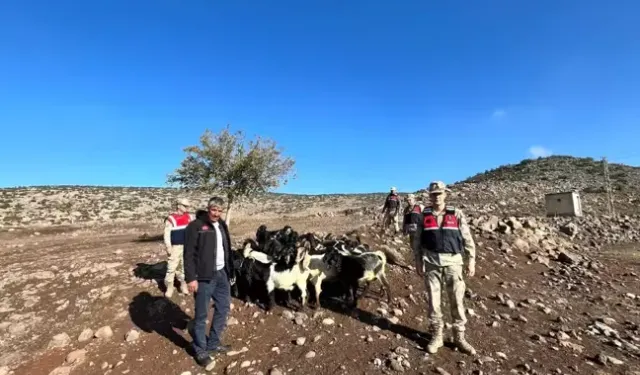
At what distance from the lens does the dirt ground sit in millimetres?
5977

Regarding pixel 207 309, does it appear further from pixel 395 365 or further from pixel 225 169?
pixel 225 169

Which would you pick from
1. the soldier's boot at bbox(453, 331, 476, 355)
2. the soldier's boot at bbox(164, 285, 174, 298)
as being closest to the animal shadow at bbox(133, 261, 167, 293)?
the soldier's boot at bbox(164, 285, 174, 298)

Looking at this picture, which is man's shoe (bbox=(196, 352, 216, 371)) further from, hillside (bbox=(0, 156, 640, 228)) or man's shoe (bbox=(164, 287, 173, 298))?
hillside (bbox=(0, 156, 640, 228))

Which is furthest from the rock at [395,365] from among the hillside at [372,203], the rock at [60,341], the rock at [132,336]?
the hillside at [372,203]

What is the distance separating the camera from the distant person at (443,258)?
6059 mm

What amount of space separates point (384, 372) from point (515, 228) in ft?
37.9

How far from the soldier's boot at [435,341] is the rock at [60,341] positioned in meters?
5.81

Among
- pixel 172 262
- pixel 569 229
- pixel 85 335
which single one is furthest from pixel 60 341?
pixel 569 229

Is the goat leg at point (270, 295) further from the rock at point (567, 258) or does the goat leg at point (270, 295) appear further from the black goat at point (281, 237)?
the rock at point (567, 258)

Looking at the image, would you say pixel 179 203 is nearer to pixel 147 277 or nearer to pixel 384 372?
pixel 147 277

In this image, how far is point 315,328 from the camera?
7.04m

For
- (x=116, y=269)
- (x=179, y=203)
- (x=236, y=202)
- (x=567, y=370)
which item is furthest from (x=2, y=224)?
(x=567, y=370)

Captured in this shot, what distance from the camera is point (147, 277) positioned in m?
9.09

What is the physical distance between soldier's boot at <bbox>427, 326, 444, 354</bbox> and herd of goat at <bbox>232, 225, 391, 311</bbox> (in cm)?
201
